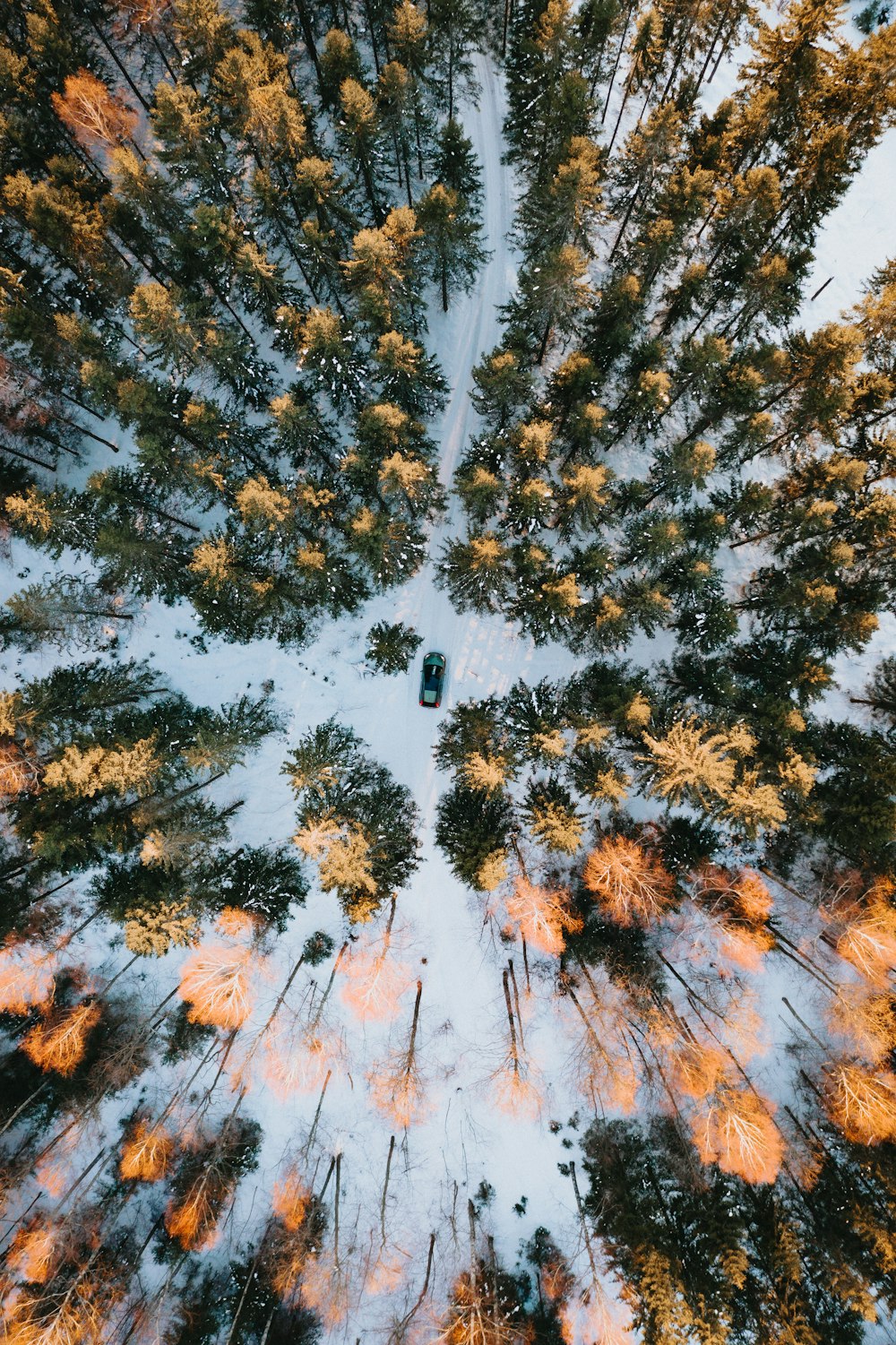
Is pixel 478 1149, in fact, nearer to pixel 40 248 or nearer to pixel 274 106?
pixel 274 106

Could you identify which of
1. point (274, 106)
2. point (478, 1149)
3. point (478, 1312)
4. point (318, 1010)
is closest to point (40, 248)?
point (274, 106)

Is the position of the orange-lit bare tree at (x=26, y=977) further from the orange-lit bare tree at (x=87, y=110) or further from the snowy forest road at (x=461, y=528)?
the orange-lit bare tree at (x=87, y=110)

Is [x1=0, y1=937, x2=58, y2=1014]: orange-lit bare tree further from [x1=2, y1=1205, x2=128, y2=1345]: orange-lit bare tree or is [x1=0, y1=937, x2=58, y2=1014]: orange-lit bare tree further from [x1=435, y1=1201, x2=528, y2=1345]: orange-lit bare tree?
[x1=435, y1=1201, x2=528, y2=1345]: orange-lit bare tree

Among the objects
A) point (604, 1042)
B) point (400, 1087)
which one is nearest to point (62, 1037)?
point (400, 1087)

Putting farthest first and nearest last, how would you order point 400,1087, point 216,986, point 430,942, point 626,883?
A: point 430,942 → point 400,1087 → point 216,986 → point 626,883

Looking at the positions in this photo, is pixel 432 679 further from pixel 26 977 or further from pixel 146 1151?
pixel 146 1151

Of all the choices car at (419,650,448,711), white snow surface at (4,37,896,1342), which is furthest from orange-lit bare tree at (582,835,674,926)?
car at (419,650,448,711)
